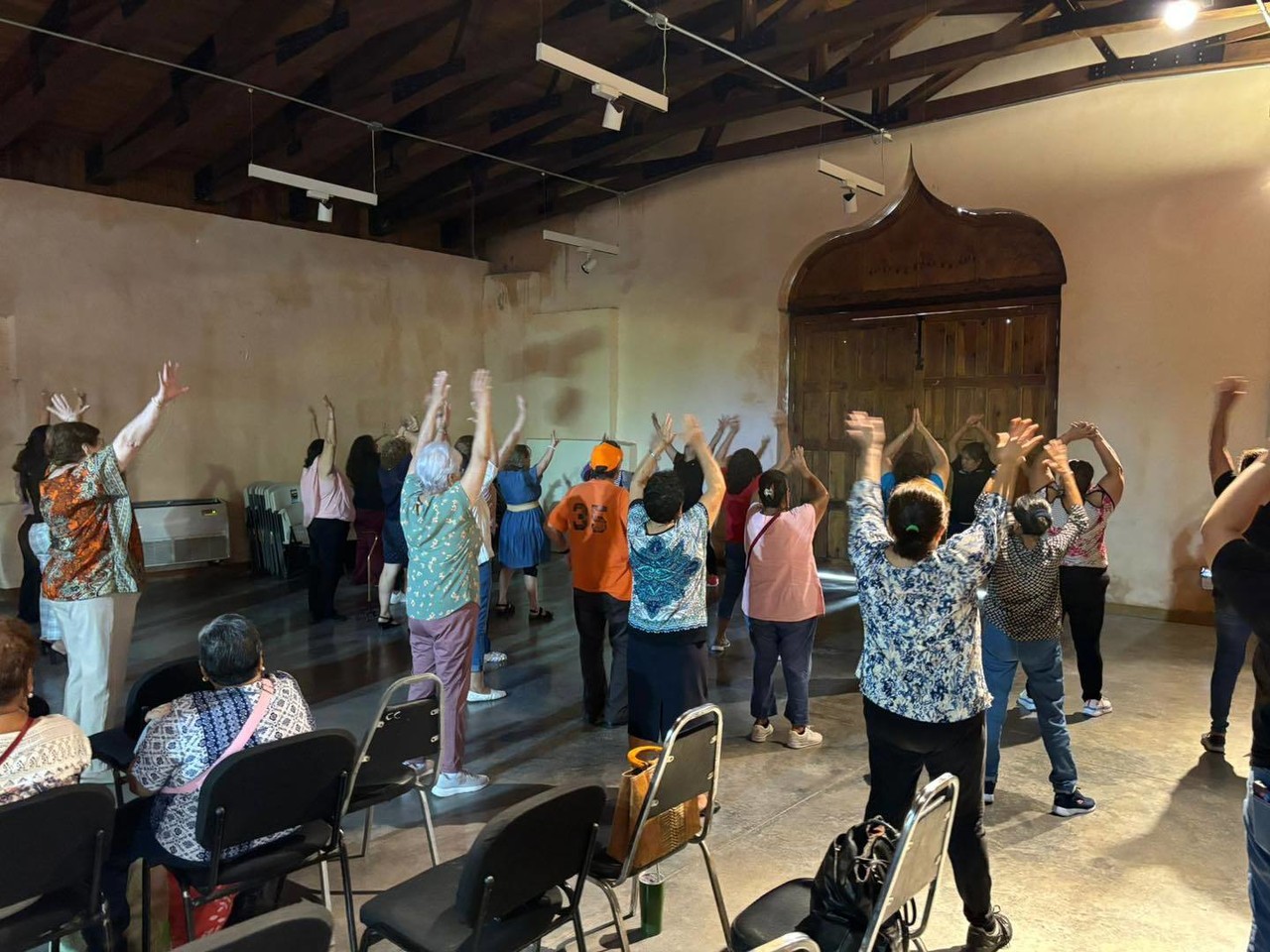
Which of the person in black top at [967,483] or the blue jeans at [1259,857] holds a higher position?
the person in black top at [967,483]

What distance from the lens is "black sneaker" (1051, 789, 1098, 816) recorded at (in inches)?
142

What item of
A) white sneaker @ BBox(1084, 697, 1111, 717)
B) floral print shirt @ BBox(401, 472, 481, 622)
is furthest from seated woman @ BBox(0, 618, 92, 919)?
white sneaker @ BBox(1084, 697, 1111, 717)

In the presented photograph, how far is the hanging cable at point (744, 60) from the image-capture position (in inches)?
211

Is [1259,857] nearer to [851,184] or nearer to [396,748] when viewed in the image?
[396,748]

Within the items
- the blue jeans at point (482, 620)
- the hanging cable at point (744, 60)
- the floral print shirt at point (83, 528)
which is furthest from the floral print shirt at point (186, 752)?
the hanging cable at point (744, 60)

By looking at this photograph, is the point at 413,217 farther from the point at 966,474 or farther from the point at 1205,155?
the point at 1205,155

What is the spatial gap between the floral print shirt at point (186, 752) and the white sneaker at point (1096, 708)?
4238mm

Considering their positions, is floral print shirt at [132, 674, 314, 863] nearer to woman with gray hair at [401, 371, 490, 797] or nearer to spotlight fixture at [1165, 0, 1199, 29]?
woman with gray hair at [401, 371, 490, 797]

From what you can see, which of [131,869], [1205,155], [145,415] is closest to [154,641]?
[145,415]

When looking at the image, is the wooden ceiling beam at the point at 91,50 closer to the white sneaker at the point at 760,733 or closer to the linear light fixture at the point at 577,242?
the linear light fixture at the point at 577,242

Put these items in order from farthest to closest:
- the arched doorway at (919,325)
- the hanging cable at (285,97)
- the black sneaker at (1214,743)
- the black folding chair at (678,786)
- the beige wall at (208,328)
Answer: the beige wall at (208,328)
the arched doorway at (919,325)
the hanging cable at (285,97)
the black sneaker at (1214,743)
the black folding chair at (678,786)

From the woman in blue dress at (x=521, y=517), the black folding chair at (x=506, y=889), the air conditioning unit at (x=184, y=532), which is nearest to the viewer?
the black folding chair at (x=506, y=889)

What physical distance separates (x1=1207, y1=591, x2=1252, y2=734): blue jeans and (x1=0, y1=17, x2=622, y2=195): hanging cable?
6.89 m

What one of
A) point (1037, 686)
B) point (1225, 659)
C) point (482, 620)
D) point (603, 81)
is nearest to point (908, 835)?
point (1037, 686)
